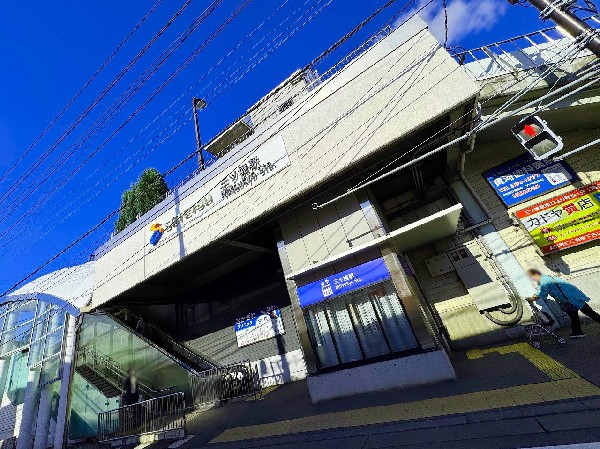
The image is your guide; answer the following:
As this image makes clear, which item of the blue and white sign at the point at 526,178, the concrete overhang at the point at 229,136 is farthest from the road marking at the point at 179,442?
→ the concrete overhang at the point at 229,136

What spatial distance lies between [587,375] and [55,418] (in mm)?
18455

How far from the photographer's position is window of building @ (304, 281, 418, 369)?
7.62 metres

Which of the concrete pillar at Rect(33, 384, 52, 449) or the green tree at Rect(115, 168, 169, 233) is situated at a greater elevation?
the green tree at Rect(115, 168, 169, 233)

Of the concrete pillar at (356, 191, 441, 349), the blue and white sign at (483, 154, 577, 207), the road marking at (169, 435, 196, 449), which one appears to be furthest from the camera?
the blue and white sign at (483, 154, 577, 207)

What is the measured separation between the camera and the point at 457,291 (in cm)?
1040

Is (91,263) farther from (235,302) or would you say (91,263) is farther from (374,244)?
(374,244)

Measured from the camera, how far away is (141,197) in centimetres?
1919

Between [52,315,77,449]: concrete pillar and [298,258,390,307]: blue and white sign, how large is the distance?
11.8 metres

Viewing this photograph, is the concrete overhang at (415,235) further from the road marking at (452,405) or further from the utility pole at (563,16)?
the utility pole at (563,16)

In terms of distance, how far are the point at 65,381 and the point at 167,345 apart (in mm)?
4309

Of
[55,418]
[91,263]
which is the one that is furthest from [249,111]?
[55,418]

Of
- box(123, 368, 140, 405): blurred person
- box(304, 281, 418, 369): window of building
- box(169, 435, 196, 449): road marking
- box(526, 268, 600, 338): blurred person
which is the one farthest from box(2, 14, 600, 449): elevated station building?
box(169, 435, 196, 449): road marking

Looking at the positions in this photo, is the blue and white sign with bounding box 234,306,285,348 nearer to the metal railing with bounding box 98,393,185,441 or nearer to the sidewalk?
the sidewalk

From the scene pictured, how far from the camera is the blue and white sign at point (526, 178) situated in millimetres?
9875
